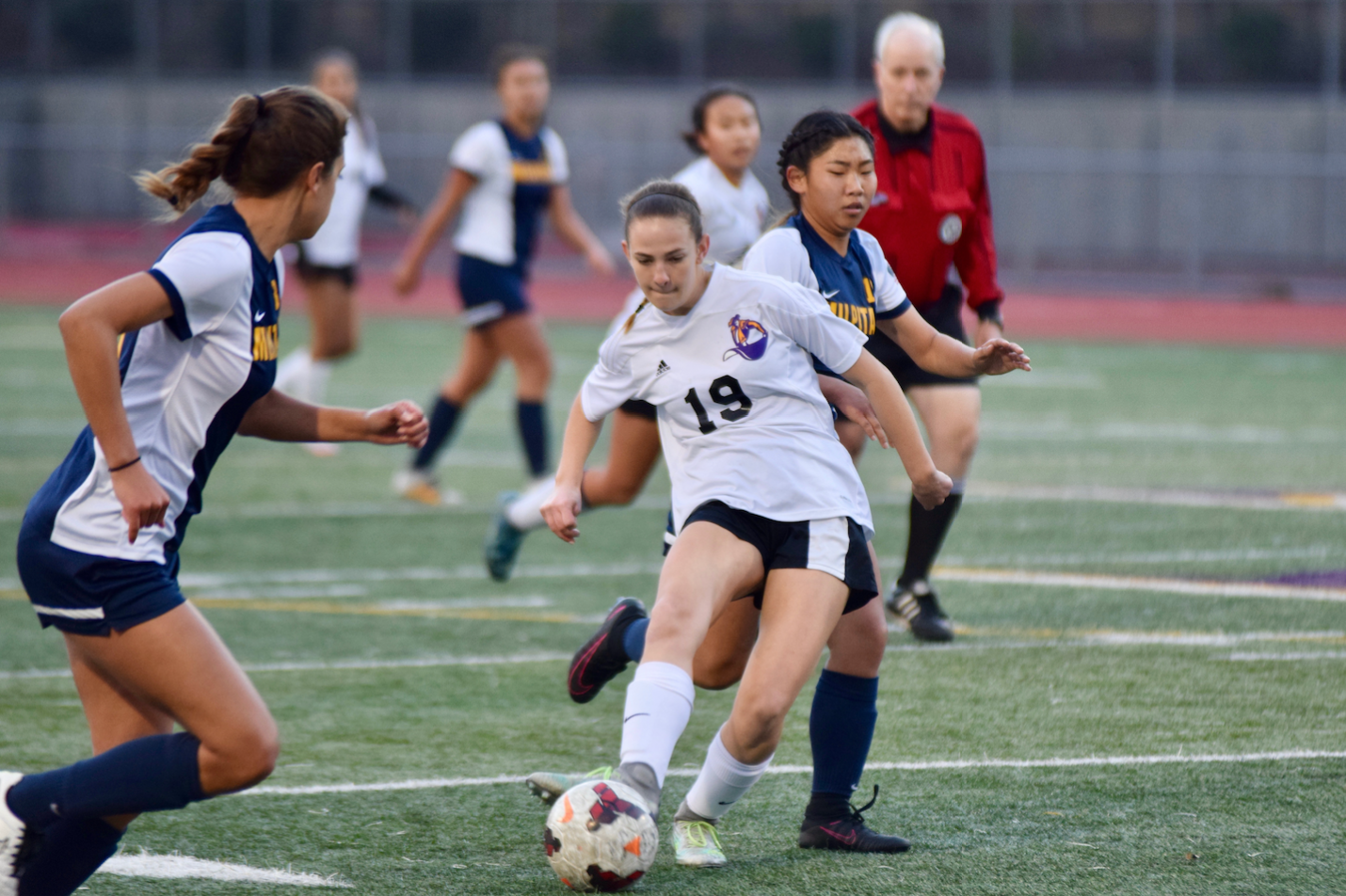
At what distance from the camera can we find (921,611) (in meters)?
6.48

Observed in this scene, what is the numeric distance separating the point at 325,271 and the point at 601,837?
334 inches

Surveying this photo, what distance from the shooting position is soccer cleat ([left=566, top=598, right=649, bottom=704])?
4.49 metres

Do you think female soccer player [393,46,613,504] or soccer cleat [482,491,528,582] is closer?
soccer cleat [482,491,528,582]

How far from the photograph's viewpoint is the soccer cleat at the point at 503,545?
7.31m

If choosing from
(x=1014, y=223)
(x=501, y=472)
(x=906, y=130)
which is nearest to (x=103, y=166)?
(x=1014, y=223)

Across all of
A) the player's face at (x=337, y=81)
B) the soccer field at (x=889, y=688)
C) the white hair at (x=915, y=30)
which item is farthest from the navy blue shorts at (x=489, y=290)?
the white hair at (x=915, y=30)

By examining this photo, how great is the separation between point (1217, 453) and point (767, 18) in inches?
928

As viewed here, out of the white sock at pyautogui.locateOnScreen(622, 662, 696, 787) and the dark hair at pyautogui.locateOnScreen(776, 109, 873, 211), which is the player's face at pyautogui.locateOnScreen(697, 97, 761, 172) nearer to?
the dark hair at pyautogui.locateOnScreen(776, 109, 873, 211)

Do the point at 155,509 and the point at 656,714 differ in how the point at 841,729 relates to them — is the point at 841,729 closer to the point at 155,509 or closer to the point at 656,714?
the point at 656,714

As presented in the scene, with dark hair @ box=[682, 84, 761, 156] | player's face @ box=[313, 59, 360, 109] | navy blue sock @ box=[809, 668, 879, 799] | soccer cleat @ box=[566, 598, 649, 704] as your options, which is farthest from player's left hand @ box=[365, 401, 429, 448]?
player's face @ box=[313, 59, 360, 109]

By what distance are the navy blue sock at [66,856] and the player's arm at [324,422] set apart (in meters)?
0.95

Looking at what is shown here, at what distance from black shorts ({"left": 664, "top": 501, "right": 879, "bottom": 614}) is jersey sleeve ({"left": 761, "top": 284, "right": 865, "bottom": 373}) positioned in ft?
1.31

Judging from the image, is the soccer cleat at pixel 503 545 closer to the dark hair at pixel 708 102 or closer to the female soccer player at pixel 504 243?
the dark hair at pixel 708 102

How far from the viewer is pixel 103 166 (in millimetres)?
32406
